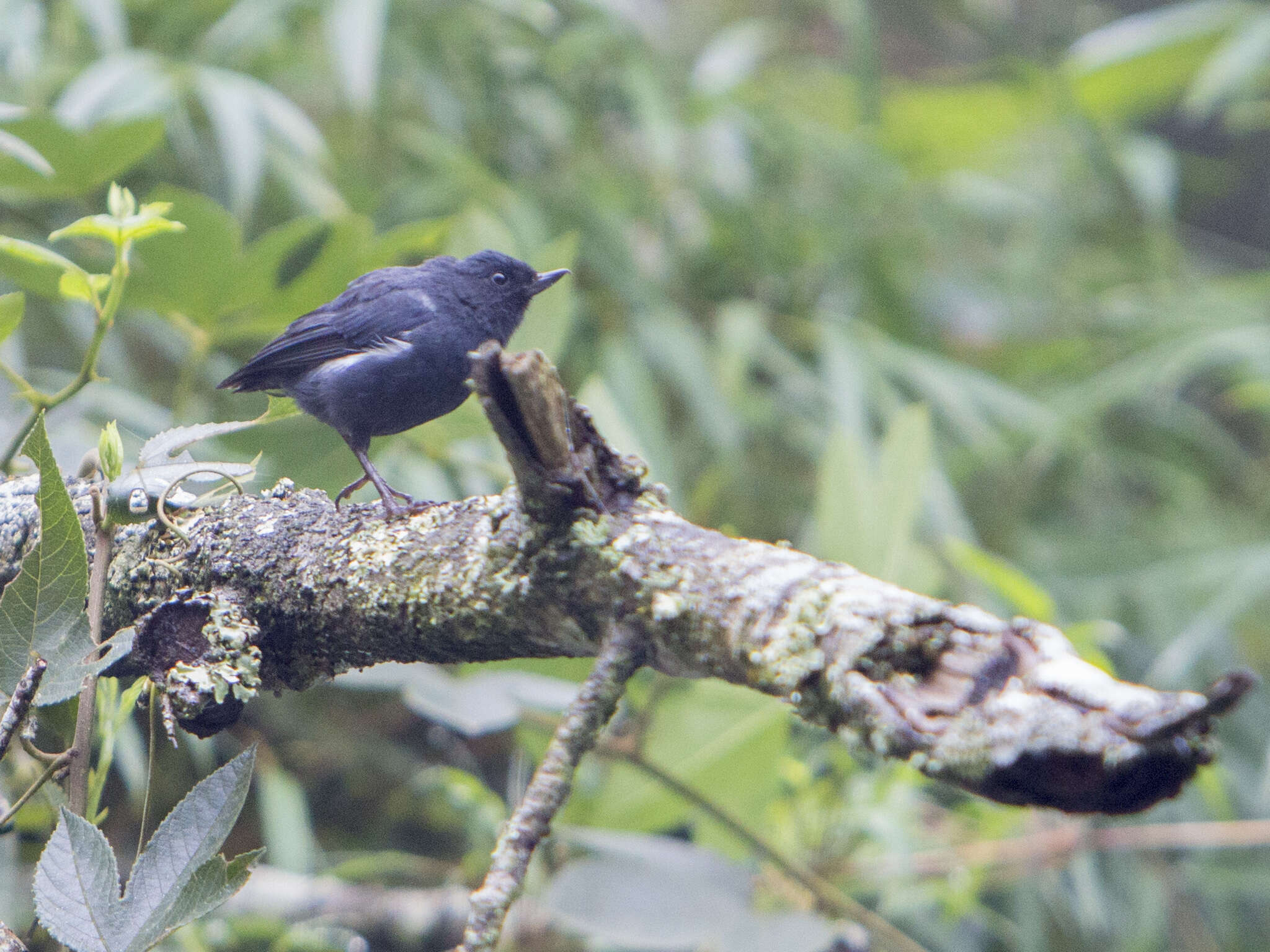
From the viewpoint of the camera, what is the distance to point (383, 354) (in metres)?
0.76

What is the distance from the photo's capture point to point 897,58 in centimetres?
455

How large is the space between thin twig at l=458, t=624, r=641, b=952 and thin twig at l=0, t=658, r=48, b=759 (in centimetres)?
28

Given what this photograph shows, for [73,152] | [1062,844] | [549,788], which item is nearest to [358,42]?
[73,152]

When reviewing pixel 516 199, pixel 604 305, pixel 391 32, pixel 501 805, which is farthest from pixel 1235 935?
pixel 391 32

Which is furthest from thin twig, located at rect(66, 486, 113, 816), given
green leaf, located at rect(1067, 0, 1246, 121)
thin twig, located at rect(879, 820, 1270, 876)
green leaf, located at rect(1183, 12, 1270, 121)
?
green leaf, located at rect(1067, 0, 1246, 121)

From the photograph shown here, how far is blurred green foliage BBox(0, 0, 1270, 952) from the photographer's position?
1.07m

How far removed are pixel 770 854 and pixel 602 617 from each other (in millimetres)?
720

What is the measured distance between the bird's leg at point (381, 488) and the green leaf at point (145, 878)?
19 centimetres

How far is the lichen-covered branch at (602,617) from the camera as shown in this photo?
353 millimetres

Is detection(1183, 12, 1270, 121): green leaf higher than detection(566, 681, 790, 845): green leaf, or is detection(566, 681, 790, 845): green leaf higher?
detection(1183, 12, 1270, 121): green leaf

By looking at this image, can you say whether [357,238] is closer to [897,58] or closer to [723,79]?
[723,79]

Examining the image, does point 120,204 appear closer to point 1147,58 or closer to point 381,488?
point 381,488

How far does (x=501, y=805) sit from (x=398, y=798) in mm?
494

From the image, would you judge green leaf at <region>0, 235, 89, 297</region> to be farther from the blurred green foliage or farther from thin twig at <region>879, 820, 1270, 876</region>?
thin twig at <region>879, 820, 1270, 876</region>
